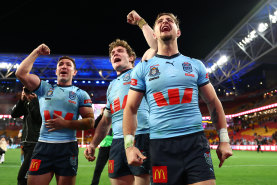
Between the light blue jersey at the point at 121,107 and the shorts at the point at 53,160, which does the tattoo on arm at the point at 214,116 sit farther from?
the shorts at the point at 53,160

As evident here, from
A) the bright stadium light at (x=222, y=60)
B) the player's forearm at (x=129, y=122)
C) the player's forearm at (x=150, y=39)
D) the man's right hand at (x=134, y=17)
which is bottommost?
the player's forearm at (x=129, y=122)

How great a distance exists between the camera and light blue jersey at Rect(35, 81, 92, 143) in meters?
3.44

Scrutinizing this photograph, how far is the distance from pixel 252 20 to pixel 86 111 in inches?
783

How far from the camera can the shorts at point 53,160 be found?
318cm

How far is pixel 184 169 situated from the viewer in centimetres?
215

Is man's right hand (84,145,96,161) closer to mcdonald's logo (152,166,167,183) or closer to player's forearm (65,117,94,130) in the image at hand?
player's forearm (65,117,94,130)

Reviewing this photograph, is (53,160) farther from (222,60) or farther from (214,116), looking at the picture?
(222,60)

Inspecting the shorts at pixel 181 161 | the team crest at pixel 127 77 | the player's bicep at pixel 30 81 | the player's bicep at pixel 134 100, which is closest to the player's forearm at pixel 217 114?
the shorts at pixel 181 161

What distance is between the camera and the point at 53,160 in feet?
10.7

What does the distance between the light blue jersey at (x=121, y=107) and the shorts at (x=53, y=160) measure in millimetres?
692

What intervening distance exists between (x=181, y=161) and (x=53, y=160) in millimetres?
1858

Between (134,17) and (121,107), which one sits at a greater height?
(134,17)

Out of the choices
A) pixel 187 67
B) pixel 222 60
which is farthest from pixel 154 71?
pixel 222 60

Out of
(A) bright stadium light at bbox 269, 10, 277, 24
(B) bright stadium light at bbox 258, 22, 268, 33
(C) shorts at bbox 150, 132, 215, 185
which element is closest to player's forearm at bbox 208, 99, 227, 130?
(C) shorts at bbox 150, 132, 215, 185
